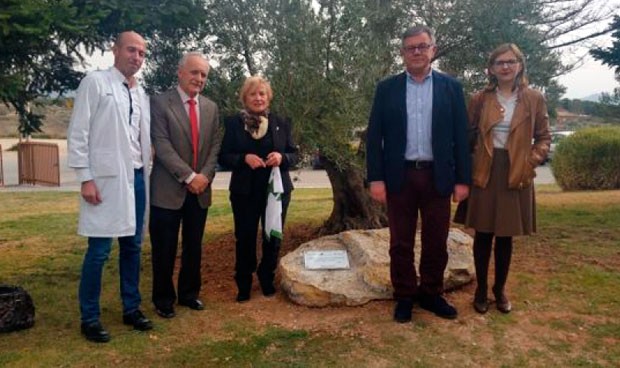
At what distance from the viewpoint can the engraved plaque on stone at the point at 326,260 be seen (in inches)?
198

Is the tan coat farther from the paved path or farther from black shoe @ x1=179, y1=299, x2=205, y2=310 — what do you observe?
the paved path

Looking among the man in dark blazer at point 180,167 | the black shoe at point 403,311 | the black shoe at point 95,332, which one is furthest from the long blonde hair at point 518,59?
the black shoe at point 95,332

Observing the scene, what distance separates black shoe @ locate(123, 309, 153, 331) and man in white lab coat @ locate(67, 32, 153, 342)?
21 cm

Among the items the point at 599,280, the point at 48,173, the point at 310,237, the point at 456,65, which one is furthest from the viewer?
the point at 48,173

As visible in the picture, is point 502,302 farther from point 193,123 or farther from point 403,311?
point 193,123

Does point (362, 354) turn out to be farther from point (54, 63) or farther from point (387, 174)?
point (54, 63)

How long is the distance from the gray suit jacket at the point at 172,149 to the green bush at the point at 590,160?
37.6ft

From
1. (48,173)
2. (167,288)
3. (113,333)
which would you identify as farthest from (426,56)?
(48,173)

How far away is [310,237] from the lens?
286 inches

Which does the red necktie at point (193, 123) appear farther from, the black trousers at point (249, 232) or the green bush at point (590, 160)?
the green bush at point (590, 160)

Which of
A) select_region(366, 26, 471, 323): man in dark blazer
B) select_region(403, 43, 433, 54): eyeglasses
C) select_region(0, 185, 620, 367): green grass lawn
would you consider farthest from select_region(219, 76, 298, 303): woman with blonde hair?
select_region(403, 43, 433, 54): eyeglasses

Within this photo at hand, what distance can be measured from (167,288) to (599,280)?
366 cm

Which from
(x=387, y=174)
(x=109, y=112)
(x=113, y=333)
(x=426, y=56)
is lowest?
(x=113, y=333)

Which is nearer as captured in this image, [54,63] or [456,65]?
[54,63]
